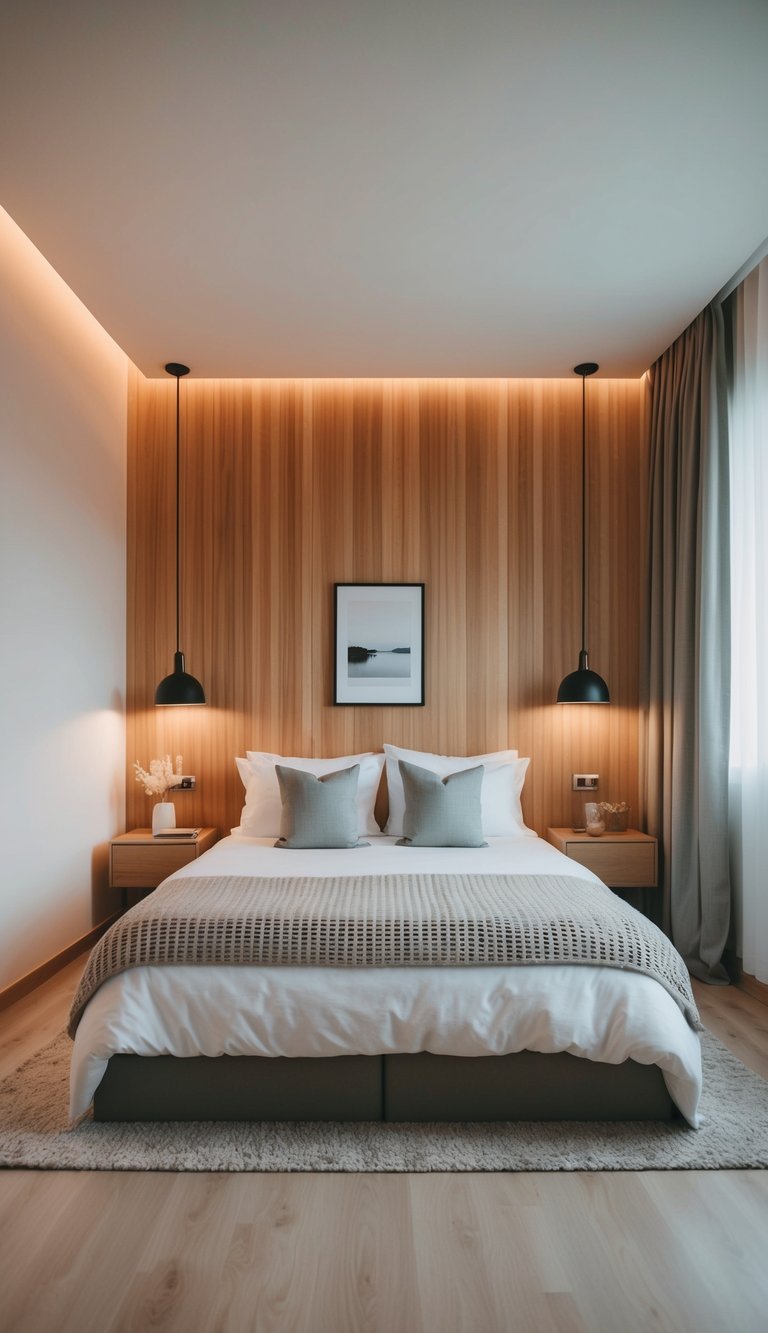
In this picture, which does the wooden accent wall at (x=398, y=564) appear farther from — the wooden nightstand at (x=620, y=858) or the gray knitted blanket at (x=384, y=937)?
the gray knitted blanket at (x=384, y=937)

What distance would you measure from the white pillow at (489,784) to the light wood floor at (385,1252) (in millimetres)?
1965

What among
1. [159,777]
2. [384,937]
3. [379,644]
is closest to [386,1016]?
[384,937]

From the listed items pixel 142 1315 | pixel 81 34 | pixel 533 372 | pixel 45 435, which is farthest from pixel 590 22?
pixel 142 1315

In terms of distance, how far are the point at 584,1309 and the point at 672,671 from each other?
283cm

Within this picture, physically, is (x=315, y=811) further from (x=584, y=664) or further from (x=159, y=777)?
(x=584, y=664)

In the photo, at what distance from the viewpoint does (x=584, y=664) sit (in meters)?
4.17

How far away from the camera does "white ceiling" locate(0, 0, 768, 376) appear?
2086 mm

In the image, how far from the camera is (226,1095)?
2291mm

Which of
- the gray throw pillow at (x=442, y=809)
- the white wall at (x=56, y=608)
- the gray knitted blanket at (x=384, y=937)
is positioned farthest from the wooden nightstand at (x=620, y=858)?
the white wall at (x=56, y=608)

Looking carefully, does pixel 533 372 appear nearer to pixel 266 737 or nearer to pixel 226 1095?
pixel 266 737

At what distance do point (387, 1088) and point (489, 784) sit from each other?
1890 millimetres

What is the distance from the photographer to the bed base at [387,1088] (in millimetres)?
2287

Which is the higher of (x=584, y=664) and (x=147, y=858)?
(x=584, y=664)

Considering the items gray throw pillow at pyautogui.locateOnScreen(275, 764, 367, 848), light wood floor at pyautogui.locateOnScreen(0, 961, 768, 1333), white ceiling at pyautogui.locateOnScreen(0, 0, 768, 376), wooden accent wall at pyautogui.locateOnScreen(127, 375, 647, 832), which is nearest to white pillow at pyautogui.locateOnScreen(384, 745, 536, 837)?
wooden accent wall at pyautogui.locateOnScreen(127, 375, 647, 832)
